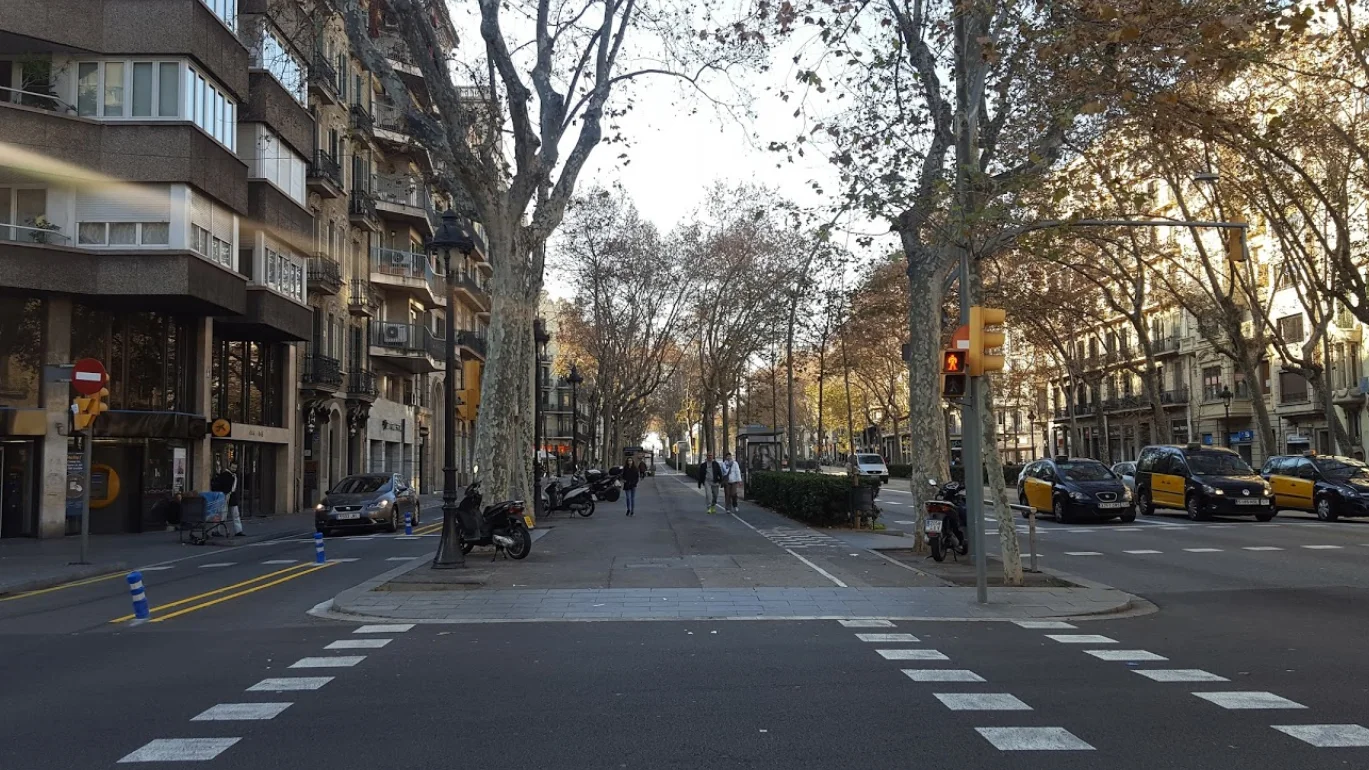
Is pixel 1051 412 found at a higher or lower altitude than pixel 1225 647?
higher

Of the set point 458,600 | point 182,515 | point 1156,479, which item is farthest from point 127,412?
point 1156,479

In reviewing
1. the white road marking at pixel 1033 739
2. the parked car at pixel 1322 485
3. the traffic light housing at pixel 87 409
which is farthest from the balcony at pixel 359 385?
the white road marking at pixel 1033 739

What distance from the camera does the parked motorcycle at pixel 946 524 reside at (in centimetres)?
1566

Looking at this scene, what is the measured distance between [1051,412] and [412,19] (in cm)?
7239

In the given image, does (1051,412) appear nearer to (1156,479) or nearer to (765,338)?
(765,338)

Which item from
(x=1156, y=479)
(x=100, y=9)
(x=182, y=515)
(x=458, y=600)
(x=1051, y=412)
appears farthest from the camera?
(x=1051, y=412)

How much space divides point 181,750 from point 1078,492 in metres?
23.6

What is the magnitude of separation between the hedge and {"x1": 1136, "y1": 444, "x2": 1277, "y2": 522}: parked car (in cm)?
884

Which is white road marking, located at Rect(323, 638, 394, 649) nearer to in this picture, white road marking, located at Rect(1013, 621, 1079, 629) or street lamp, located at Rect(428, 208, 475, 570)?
street lamp, located at Rect(428, 208, 475, 570)

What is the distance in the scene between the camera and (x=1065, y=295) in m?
41.0

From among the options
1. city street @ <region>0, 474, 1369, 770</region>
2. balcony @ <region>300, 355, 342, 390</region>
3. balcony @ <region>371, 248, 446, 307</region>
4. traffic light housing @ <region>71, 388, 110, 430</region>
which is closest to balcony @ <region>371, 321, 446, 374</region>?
balcony @ <region>371, 248, 446, 307</region>

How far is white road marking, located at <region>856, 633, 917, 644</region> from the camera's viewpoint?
9555 millimetres

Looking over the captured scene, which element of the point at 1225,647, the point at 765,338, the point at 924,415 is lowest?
the point at 1225,647

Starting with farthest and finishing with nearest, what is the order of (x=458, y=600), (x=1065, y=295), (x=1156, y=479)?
(x=1065, y=295) → (x=1156, y=479) → (x=458, y=600)
